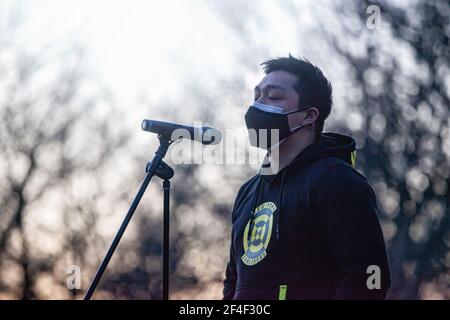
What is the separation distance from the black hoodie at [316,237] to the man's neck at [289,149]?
0.33 feet

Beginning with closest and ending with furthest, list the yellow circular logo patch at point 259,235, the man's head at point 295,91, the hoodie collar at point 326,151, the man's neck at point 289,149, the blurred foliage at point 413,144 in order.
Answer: the yellow circular logo patch at point 259,235
the hoodie collar at point 326,151
the man's neck at point 289,149
the man's head at point 295,91
the blurred foliage at point 413,144

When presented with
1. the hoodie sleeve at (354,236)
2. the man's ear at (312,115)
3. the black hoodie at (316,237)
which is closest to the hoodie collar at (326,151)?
the black hoodie at (316,237)

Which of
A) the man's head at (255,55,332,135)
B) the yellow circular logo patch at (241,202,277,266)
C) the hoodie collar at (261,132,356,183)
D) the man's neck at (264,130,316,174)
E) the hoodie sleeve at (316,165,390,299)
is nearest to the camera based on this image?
the hoodie sleeve at (316,165,390,299)

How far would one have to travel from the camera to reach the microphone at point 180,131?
3.76 metres

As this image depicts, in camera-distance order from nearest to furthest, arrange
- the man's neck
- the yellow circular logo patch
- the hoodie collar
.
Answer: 1. the yellow circular logo patch
2. the hoodie collar
3. the man's neck

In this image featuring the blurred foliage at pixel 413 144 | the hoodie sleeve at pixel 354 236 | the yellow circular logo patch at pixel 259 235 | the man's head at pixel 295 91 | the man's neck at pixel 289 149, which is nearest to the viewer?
the hoodie sleeve at pixel 354 236

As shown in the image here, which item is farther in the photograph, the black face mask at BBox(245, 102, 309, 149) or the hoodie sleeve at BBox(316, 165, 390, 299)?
the black face mask at BBox(245, 102, 309, 149)

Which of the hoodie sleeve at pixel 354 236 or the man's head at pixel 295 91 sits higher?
the man's head at pixel 295 91

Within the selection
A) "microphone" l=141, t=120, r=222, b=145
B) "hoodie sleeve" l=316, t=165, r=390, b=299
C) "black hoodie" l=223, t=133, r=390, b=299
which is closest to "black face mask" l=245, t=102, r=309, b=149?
"black hoodie" l=223, t=133, r=390, b=299

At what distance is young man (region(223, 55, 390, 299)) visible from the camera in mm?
3430

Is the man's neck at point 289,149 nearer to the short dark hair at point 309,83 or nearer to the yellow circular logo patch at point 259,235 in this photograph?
the short dark hair at point 309,83

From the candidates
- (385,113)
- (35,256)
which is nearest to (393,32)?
(385,113)

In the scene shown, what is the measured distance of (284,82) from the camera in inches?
165

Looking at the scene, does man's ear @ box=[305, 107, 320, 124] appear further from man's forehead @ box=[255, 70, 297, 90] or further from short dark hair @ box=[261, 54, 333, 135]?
man's forehead @ box=[255, 70, 297, 90]
